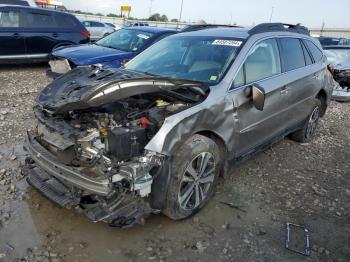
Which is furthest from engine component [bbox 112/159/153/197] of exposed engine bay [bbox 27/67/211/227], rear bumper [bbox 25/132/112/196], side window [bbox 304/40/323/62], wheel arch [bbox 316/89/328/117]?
wheel arch [bbox 316/89/328/117]

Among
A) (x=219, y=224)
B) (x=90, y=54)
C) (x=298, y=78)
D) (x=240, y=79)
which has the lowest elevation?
(x=219, y=224)

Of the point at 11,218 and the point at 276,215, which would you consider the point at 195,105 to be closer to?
the point at 276,215

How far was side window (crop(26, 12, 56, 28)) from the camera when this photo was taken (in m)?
10.1

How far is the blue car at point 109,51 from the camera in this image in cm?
765

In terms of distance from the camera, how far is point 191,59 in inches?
160

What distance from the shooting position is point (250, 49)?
3.92 m

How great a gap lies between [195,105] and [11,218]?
2.09 m

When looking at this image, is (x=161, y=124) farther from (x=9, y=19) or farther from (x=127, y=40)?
(x=9, y=19)

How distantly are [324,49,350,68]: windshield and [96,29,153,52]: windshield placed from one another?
19.0ft

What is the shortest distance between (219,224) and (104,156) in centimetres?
136

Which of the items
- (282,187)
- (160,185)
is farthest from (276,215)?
(160,185)

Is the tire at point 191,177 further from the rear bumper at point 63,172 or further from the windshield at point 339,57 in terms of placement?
the windshield at point 339,57

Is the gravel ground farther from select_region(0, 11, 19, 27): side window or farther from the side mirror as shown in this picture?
select_region(0, 11, 19, 27): side window

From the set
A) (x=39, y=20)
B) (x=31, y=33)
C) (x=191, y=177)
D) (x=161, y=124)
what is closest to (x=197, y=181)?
(x=191, y=177)
